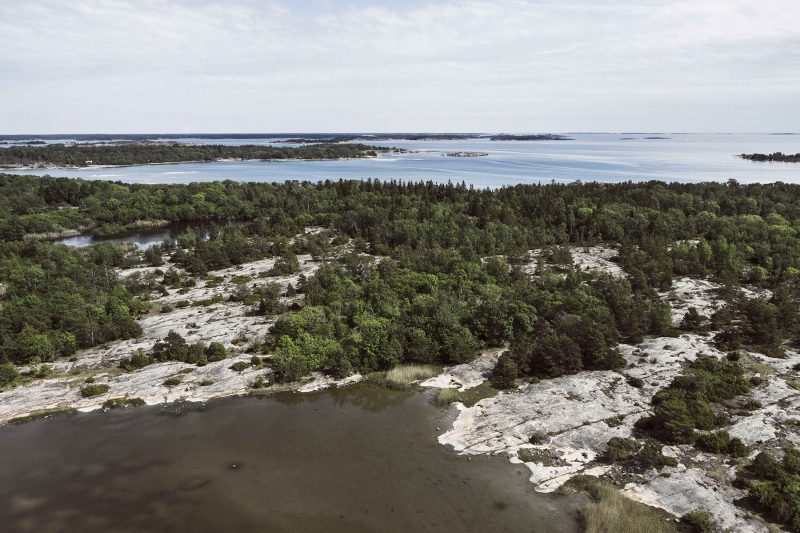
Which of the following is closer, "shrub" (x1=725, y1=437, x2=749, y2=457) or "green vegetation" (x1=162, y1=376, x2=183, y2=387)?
"shrub" (x1=725, y1=437, x2=749, y2=457)

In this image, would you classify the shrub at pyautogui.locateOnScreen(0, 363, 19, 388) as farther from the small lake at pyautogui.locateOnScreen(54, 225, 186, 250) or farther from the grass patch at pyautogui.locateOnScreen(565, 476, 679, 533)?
the small lake at pyautogui.locateOnScreen(54, 225, 186, 250)

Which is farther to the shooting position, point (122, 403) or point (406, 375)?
point (406, 375)

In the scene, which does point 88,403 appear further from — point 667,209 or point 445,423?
point 667,209

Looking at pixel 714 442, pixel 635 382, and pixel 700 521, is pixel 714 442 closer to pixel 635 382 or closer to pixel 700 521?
pixel 700 521

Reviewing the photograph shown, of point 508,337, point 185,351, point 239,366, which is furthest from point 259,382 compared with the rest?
point 508,337

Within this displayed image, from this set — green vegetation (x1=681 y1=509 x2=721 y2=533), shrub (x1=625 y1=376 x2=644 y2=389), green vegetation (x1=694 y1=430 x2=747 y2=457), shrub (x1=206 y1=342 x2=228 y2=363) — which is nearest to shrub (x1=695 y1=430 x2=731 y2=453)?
green vegetation (x1=694 y1=430 x2=747 y2=457)

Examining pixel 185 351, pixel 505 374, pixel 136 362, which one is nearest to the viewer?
pixel 505 374
